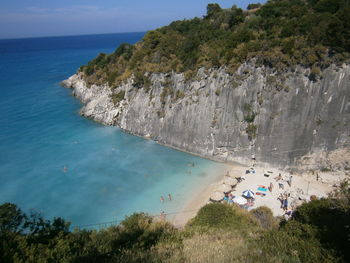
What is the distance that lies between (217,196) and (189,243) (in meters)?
9.61

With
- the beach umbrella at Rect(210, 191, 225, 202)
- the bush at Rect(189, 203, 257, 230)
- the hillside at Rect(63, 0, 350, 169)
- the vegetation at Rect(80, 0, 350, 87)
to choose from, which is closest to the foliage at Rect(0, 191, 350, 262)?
the bush at Rect(189, 203, 257, 230)

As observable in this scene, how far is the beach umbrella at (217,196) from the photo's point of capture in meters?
19.0

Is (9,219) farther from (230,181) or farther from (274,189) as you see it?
(274,189)

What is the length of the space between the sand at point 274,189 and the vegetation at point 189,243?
484cm

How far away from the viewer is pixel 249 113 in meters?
24.6

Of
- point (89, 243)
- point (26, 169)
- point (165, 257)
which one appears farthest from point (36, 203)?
point (165, 257)

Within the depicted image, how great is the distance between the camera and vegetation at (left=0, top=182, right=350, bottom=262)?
8.37m

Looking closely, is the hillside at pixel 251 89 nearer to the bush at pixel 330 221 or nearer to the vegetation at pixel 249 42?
the vegetation at pixel 249 42

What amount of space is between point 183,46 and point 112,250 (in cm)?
2804

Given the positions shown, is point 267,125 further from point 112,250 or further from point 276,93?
point 112,250

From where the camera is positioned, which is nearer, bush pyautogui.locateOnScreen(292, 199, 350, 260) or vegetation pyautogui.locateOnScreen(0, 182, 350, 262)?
vegetation pyautogui.locateOnScreen(0, 182, 350, 262)

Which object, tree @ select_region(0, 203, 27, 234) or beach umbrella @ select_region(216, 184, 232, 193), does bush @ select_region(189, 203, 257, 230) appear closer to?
beach umbrella @ select_region(216, 184, 232, 193)

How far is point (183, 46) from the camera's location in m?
32.4

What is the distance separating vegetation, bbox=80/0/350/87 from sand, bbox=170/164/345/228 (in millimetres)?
9100
